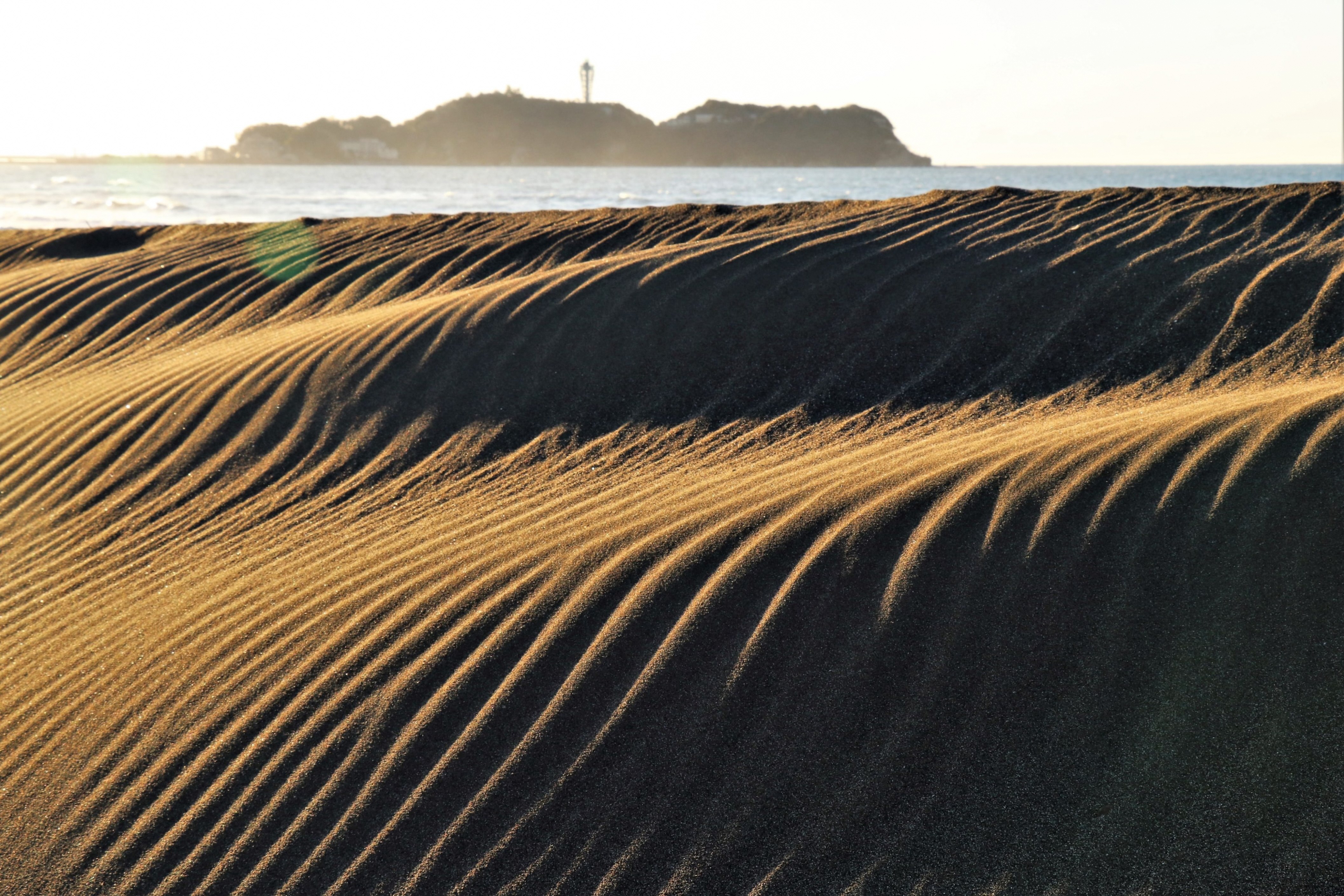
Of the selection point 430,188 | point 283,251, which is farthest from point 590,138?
point 283,251

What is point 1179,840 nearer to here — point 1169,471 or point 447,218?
point 1169,471

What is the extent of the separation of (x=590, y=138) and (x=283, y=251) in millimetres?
111564

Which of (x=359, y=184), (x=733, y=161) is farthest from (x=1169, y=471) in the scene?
(x=733, y=161)

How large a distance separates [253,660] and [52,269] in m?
7.91

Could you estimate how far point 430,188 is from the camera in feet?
140

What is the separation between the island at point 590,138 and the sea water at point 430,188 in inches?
1031

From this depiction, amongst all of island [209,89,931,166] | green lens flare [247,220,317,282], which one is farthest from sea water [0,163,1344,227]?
island [209,89,931,166]

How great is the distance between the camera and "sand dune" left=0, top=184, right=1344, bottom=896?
216 centimetres

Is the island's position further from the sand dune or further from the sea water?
the sand dune

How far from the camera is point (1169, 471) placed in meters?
2.74

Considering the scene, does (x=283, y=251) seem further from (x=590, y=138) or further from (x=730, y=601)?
(x=590, y=138)

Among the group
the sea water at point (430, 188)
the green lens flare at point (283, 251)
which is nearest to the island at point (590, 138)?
the sea water at point (430, 188)

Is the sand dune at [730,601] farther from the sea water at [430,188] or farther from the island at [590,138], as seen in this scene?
the island at [590,138]

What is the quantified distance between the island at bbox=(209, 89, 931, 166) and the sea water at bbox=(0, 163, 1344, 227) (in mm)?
26186
